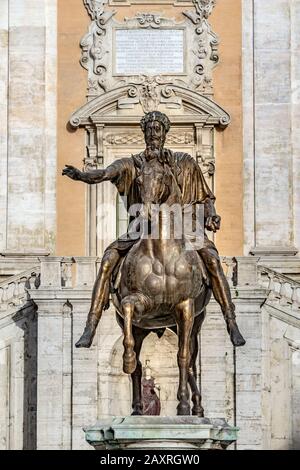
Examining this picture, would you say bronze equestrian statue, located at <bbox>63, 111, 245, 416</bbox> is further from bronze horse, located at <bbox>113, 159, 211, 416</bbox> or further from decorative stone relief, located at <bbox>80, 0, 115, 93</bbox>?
decorative stone relief, located at <bbox>80, 0, 115, 93</bbox>

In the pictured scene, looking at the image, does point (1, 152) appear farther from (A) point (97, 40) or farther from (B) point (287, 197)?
(B) point (287, 197)

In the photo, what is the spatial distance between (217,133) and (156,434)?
1657 centimetres

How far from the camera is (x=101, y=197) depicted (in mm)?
31453

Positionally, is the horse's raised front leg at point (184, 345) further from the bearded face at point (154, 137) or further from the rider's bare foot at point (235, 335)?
the bearded face at point (154, 137)

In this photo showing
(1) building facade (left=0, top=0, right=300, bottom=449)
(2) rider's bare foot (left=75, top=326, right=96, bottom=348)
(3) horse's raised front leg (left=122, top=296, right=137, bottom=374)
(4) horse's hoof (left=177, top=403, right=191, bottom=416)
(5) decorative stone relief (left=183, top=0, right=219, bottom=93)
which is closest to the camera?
(3) horse's raised front leg (left=122, top=296, right=137, bottom=374)

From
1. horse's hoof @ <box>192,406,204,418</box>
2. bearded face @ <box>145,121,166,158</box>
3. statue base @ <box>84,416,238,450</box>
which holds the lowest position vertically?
statue base @ <box>84,416,238,450</box>

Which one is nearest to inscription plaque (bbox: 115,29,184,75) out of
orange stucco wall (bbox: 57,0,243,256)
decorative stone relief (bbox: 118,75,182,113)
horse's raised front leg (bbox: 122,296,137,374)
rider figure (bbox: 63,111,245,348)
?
decorative stone relief (bbox: 118,75,182,113)

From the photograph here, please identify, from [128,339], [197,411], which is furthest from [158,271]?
[197,411]

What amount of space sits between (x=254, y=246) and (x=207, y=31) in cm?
398

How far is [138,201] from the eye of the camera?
16984 mm

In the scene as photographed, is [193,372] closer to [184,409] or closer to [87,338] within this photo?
[184,409]

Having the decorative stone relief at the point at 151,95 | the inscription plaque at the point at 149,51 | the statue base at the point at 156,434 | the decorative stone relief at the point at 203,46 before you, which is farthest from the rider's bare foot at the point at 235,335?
the inscription plaque at the point at 149,51

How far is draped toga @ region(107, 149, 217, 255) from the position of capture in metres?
16.9

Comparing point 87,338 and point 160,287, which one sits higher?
point 160,287
